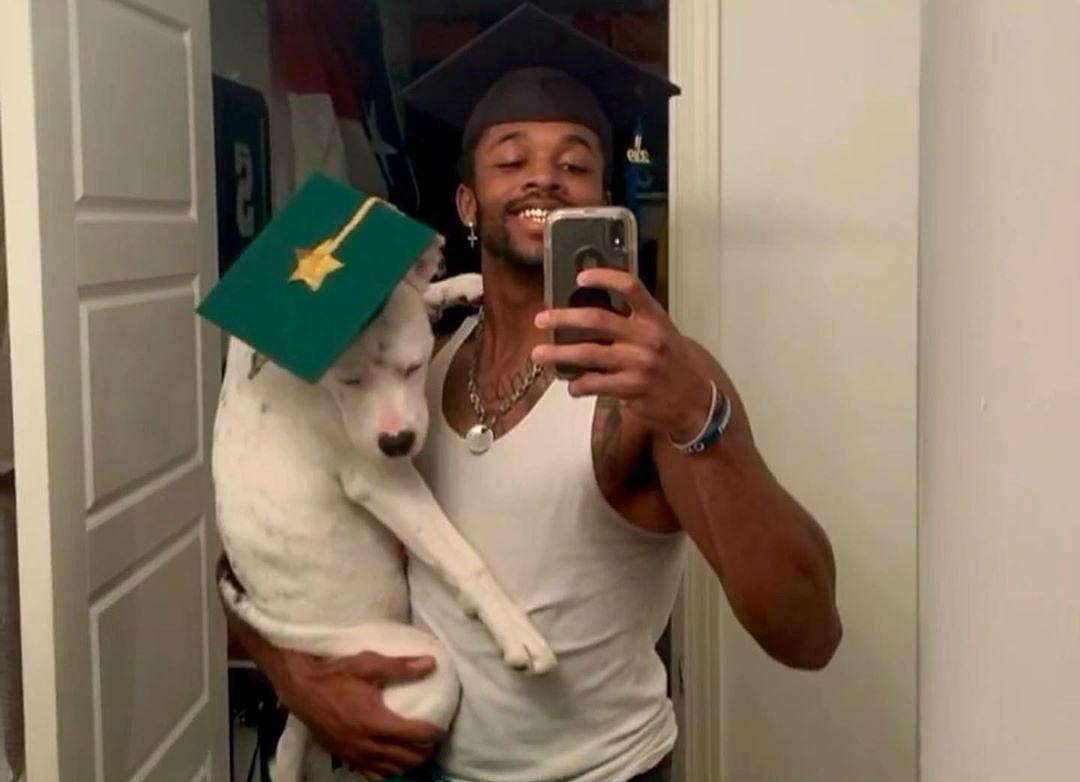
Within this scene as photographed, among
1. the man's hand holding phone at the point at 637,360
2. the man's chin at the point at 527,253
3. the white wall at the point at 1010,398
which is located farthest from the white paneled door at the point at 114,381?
the white wall at the point at 1010,398

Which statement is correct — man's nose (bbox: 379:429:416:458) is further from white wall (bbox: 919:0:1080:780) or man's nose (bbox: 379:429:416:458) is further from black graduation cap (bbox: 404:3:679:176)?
white wall (bbox: 919:0:1080:780)

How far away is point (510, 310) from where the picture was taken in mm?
1296

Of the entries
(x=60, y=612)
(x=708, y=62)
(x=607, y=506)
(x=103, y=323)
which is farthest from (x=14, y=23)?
(x=708, y=62)

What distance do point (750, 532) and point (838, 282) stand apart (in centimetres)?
76

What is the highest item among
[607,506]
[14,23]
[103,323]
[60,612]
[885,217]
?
[14,23]

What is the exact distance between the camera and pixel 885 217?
169cm

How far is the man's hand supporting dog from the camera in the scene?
1.21 m

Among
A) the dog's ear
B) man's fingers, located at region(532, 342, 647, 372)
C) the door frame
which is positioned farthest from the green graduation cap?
the door frame

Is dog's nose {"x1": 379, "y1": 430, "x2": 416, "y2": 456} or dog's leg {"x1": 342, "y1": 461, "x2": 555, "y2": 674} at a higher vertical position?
dog's nose {"x1": 379, "y1": 430, "x2": 416, "y2": 456}

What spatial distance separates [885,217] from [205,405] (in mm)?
984

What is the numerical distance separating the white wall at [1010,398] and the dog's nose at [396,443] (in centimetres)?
A: 68

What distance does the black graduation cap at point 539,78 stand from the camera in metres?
1.22

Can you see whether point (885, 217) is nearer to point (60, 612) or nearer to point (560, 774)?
point (560, 774)

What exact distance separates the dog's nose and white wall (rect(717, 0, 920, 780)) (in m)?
0.71
